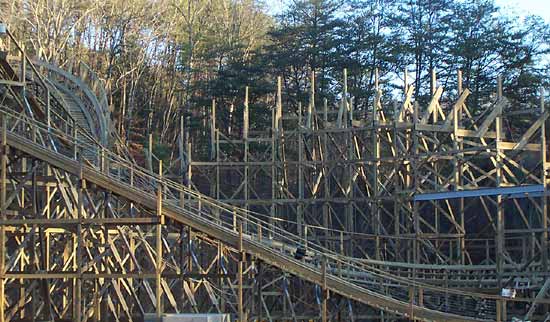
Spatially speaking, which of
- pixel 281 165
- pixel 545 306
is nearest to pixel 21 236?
pixel 281 165

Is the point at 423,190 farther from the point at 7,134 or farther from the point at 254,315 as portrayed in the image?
the point at 7,134

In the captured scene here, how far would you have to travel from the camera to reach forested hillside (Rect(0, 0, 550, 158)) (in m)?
52.0

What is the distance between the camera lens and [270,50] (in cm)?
5519

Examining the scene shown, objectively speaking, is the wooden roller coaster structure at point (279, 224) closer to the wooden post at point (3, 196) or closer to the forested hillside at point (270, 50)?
the wooden post at point (3, 196)

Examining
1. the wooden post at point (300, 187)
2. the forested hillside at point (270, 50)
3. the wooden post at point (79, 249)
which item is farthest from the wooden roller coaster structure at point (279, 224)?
the forested hillside at point (270, 50)

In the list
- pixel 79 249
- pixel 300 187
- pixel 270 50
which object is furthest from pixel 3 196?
pixel 270 50

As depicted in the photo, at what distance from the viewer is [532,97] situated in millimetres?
48875

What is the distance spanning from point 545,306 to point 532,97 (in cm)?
2041

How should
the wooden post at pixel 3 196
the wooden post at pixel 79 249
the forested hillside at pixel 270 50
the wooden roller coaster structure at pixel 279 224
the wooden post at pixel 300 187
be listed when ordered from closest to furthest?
1. the wooden post at pixel 79 249
2. the wooden post at pixel 3 196
3. the wooden roller coaster structure at pixel 279 224
4. the wooden post at pixel 300 187
5. the forested hillside at pixel 270 50

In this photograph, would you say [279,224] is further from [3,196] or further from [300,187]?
[3,196]

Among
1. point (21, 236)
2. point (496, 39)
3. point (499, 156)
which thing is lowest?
point (21, 236)

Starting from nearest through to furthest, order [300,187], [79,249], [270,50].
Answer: [79,249] < [300,187] < [270,50]

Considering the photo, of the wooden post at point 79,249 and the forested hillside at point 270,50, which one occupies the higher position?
the forested hillside at point 270,50

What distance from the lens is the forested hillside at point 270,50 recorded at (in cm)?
5197
